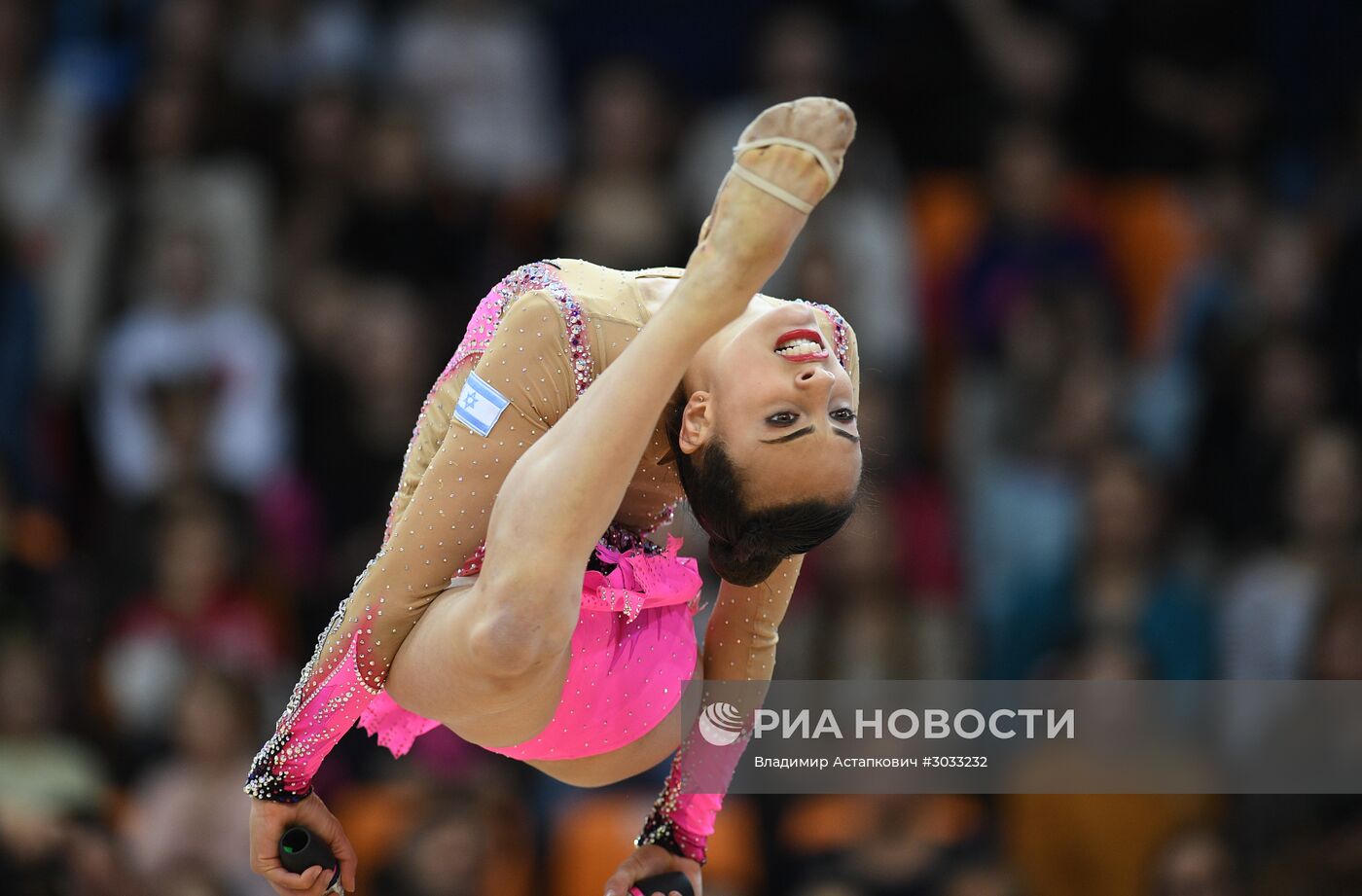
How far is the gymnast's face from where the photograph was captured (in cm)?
242

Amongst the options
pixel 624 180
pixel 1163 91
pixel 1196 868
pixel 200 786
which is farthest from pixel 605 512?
pixel 1163 91

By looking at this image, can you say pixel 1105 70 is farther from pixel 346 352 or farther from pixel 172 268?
pixel 172 268

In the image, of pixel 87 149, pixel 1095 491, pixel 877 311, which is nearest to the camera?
pixel 1095 491

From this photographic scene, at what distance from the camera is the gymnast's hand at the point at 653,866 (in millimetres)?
2850

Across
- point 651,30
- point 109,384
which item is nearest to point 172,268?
point 109,384

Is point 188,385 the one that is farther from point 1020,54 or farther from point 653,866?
point 653,866

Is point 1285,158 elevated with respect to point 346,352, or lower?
elevated

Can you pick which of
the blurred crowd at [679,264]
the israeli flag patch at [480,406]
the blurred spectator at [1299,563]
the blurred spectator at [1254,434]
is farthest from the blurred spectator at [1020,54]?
the israeli flag patch at [480,406]

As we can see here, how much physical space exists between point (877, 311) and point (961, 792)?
5.25 ft

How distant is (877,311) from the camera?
534 centimetres

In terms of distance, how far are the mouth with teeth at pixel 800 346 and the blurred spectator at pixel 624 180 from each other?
285 cm

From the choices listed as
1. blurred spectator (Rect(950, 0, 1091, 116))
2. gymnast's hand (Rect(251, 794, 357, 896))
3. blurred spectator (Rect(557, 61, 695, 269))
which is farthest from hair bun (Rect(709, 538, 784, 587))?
blurred spectator (Rect(950, 0, 1091, 116))

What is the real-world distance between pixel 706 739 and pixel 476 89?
11.4ft

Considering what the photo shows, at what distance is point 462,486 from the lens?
98.7 inches
